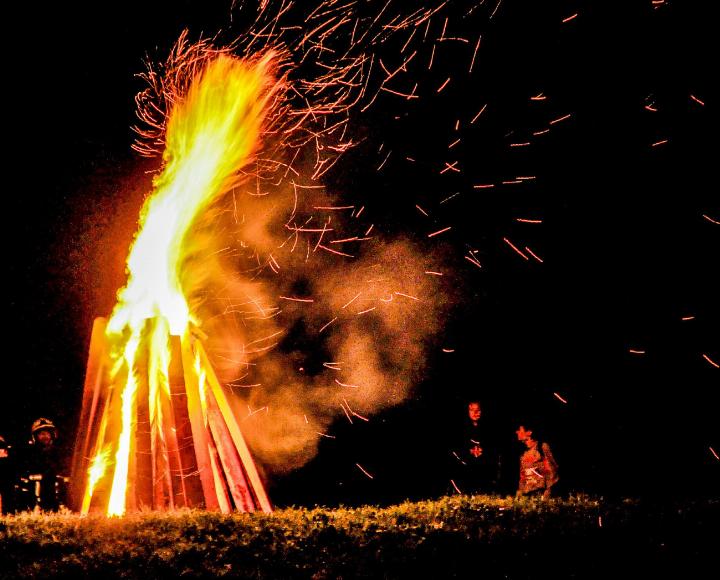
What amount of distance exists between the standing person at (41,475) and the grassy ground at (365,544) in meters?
2.00

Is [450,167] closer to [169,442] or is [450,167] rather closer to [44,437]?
[169,442]

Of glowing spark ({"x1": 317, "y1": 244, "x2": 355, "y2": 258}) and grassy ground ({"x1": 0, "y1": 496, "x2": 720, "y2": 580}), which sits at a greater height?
glowing spark ({"x1": 317, "y1": 244, "x2": 355, "y2": 258})

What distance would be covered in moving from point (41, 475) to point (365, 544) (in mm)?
4256

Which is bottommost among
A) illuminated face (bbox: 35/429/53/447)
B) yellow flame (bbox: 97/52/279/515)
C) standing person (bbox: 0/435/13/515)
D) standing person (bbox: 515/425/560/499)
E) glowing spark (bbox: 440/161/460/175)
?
standing person (bbox: 515/425/560/499)

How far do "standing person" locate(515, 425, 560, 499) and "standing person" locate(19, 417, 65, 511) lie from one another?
5184mm

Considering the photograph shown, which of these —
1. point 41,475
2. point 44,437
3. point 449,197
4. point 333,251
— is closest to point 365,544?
point 41,475

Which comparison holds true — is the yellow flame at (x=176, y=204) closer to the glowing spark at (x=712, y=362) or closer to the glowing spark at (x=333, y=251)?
the glowing spark at (x=333, y=251)

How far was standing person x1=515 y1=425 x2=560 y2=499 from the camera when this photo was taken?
24.1 ft

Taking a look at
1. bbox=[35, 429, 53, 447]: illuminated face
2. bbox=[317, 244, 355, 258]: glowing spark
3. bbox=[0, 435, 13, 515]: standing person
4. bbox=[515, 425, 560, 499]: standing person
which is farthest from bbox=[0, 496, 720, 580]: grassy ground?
bbox=[317, 244, 355, 258]: glowing spark

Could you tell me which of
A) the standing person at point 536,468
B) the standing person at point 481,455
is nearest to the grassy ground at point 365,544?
the standing person at point 536,468

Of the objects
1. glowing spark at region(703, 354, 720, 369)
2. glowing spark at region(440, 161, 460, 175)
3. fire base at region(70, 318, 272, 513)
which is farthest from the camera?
glowing spark at region(440, 161, 460, 175)

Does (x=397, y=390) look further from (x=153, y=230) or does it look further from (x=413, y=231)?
(x=153, y=230)

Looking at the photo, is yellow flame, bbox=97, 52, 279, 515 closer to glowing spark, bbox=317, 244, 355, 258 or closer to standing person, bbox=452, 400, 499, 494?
standing person, bbox=452, 400, 499, 494

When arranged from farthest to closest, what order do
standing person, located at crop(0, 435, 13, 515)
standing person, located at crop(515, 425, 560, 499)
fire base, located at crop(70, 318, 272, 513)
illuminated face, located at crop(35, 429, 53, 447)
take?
standing person, located at crop(515, 425, 560, 499) → illuminated face, located at crop(35, 429, 53, 447) → standing person, located at crop(0, 435, 13, 515) → fire base, located at crop(70, 318, 272, 513)
